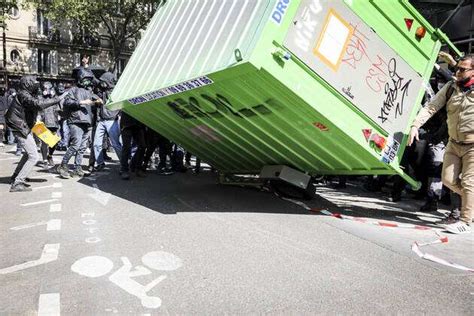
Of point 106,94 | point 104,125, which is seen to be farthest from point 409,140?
point 106,94

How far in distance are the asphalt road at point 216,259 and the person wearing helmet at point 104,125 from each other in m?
2.64

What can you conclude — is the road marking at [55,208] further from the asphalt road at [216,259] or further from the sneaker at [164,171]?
the sneaker at [164,171]

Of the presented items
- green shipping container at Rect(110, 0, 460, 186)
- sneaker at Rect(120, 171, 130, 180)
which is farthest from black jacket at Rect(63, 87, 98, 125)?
green shipping container at Rect(110, 0, 460, 186)

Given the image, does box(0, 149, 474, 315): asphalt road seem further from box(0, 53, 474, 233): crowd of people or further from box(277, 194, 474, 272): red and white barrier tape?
box(0, 53, 474, 233): crowd of people

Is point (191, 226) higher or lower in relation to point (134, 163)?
higher

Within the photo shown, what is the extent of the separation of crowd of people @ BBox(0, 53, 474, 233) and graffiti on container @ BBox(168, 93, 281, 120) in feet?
5.64

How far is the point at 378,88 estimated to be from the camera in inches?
194

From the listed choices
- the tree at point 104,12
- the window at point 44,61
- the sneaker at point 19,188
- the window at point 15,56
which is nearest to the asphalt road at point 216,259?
the sneaker at point 19,188

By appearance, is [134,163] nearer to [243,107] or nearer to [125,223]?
[125,223]

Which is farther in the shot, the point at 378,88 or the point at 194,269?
the point at 378,88

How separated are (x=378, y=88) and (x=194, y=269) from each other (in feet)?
8.86

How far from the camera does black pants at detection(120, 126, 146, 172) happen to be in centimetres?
834

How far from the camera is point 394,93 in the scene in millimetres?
5066

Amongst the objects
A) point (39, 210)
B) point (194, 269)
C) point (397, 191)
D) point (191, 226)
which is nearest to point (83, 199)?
point (39, 210)
